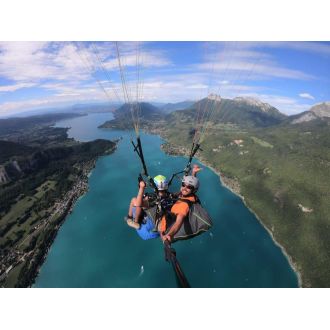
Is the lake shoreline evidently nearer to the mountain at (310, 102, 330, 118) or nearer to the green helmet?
the green helmet

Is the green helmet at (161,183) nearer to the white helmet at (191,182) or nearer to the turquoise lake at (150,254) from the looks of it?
the white helmet at (191,182)

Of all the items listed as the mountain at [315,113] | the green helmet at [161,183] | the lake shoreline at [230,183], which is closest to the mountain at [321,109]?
the mountain at [315,113]

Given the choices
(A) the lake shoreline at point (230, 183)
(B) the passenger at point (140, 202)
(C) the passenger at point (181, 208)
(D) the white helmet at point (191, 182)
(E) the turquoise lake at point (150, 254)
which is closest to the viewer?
(C) the passenger at point (181, 208)

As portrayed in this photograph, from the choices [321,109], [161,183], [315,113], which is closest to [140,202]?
[161,183]

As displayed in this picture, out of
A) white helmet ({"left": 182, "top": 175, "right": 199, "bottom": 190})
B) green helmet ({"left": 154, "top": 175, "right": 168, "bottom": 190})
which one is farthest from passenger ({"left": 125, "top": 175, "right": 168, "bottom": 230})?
white helmet ({"left": 182, "top": 175, "right": 199, "bottom": 190})

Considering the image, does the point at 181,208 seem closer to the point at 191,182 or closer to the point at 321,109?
the point at 191,182

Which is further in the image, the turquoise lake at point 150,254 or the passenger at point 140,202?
the turquoise lake at point 150,254

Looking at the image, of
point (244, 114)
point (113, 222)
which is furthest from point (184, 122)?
point (113, 222)

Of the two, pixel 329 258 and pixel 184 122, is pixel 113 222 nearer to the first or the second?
pixel 329 258
